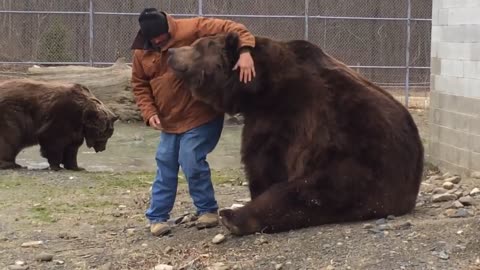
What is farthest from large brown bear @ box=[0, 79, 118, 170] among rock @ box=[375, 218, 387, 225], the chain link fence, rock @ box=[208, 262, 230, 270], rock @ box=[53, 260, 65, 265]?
the chain link fence

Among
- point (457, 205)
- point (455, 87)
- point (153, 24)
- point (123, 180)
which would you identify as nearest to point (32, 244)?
point (153, 24)

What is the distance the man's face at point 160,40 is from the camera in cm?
605

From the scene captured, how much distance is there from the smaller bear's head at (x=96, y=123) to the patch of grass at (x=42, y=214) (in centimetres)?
301

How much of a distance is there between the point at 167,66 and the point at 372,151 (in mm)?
1653

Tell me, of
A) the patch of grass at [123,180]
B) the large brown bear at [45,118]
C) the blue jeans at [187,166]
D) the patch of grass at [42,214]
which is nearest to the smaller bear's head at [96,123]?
the large brown bear at [45,118]

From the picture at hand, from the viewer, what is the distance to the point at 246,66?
226 inches

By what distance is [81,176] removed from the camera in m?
10.2

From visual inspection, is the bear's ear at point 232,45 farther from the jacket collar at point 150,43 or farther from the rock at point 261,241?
the rock at point 261,241

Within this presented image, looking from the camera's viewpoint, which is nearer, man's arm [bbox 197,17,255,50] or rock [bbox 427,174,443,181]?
man's arm [bbox 197,17,255,50]

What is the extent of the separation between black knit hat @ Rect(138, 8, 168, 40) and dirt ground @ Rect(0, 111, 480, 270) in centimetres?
155

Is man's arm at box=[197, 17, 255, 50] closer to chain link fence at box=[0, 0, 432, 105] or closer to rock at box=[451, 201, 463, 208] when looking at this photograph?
rock at box=[451, 201, 463, 208]

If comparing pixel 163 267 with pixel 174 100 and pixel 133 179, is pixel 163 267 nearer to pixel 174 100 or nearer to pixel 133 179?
pixel 174 100

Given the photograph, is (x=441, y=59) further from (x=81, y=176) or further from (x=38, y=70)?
(x=38, y=70)

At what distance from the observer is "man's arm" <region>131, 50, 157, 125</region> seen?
6.21 metres
